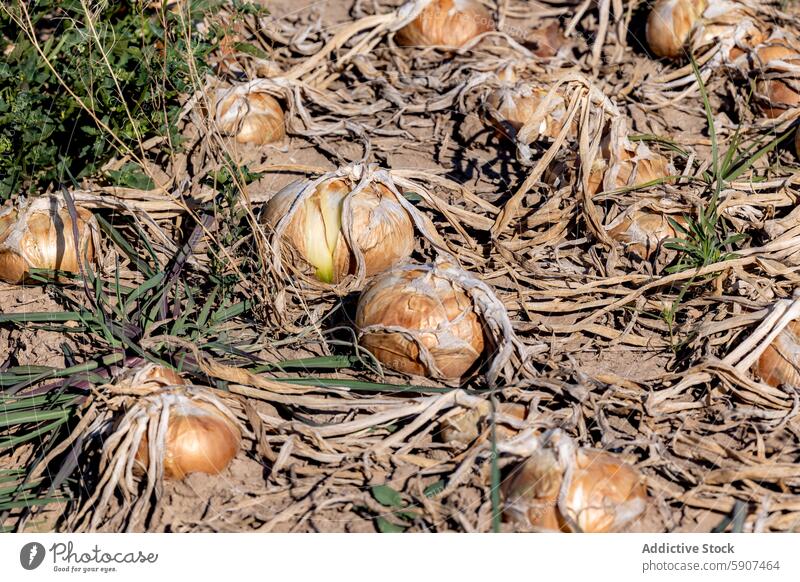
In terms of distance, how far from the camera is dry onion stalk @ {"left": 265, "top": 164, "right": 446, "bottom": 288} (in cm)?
218

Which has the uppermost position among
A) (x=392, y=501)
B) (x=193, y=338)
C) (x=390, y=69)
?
(x=390, y=69)

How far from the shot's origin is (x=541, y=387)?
6.53ft

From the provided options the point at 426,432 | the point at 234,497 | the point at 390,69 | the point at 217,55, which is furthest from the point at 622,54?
the point at 234,497

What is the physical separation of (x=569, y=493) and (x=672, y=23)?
2050 mm

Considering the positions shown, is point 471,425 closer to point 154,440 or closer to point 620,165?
point 154,440

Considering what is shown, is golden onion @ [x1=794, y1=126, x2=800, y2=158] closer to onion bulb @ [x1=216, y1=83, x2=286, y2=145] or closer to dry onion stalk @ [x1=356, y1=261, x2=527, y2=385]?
dry onion stalk @ [x1=356, y1=261, x2=527, y2=385]

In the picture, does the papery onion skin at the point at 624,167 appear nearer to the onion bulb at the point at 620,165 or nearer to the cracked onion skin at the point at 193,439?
the onion bulb at the point at 620,165

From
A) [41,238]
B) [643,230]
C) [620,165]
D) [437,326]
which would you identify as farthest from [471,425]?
[41,238]

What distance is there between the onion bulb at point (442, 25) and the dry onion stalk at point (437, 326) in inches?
57.5

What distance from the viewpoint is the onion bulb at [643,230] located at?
236 cm

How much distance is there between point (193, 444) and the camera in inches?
69.0

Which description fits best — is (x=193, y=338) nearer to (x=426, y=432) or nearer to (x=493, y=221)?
(x=426, y=432)

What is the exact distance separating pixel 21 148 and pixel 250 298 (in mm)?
841
